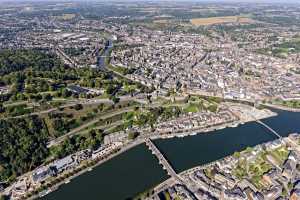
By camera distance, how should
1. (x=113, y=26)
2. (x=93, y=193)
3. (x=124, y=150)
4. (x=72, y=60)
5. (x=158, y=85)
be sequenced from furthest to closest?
(x=113, y=26) < (x=72, y=60) < (x=158, y=85) < (x=124, y=150) < (x=93, y=193)

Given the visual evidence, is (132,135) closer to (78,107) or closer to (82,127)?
(82,127)

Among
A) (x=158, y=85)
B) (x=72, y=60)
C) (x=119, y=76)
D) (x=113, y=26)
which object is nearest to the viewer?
(x=158, y=85)

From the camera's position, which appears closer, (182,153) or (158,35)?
(182,153)

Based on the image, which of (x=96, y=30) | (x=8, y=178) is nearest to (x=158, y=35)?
(x=96, y=30)

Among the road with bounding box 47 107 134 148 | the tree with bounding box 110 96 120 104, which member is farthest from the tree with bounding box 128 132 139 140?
the tree with bounding box 110 96 120 104

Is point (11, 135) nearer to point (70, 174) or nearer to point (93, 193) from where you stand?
point (70, 174)

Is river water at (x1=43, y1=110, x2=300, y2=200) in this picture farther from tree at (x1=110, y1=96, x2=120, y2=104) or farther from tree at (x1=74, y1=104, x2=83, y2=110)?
tree at (x1=74, y1=104, x2=83, y2=110)
